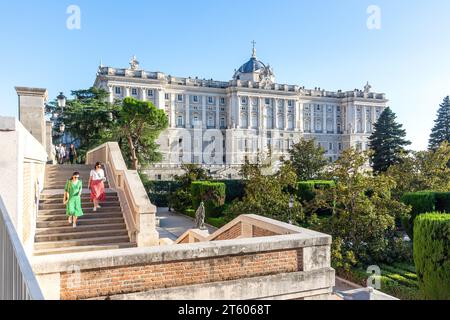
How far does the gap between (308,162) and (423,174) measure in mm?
12308

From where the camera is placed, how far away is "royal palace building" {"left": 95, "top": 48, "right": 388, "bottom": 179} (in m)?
72.2

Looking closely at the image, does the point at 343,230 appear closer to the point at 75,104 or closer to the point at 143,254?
the point at 143,254

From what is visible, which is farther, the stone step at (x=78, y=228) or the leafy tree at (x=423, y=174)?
the leafy tree at (x=423, y=174)

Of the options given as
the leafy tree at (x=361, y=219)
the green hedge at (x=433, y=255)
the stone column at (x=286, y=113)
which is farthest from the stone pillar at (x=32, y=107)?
the stone column at (x=286, y=113)

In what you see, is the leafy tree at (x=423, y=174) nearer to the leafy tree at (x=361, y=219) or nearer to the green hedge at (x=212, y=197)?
the leafy tree at (x=361, y=219)

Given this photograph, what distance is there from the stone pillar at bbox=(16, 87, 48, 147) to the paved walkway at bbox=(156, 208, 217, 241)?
10532mm

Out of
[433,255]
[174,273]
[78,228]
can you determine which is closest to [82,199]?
[78,228]

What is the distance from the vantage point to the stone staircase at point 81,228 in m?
8.13

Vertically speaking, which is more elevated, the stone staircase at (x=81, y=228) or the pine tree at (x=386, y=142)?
the pine tree at (x=386, y=142)

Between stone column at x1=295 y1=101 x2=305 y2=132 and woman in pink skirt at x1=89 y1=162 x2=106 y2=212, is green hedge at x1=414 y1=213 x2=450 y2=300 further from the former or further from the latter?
stone column at x1=295 y1=101 x2=305 y2=132

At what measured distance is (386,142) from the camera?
4297cm

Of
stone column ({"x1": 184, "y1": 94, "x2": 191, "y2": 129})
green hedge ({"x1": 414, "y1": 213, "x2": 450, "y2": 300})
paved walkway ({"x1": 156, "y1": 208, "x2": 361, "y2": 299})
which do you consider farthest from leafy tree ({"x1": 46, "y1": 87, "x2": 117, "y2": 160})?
stone column ({"x1": 184, "y1": 94, "x2": 191, "y2": 129})

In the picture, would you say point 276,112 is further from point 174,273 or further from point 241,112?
point 174,273

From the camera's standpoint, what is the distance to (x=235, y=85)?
81.2 metres
